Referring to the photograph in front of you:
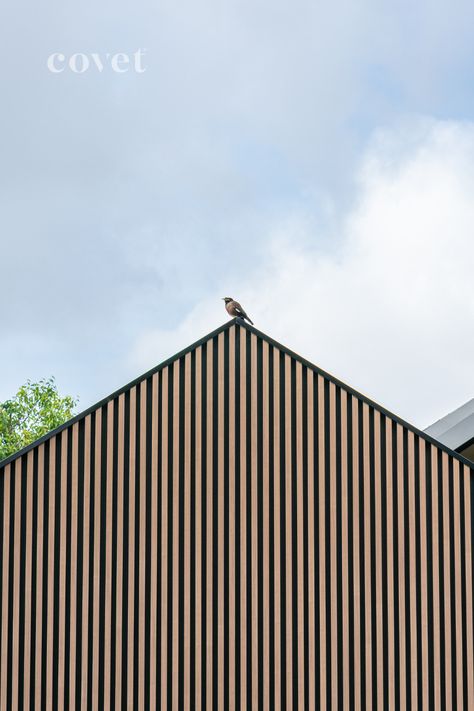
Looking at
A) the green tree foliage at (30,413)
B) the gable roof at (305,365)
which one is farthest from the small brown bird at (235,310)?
the green tree foliage at (30,413)

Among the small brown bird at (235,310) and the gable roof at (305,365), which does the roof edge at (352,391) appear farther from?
the small brown bird at (235,310)

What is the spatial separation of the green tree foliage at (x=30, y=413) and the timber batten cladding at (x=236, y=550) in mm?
25772

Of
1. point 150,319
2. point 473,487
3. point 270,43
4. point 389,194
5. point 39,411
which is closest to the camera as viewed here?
point 473,487

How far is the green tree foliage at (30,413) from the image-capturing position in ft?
120

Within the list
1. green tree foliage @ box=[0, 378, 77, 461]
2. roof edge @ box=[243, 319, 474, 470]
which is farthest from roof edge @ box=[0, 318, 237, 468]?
green tree foliage @ box=[0, 378, 77, 461]

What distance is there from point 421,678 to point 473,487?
9.47 ft

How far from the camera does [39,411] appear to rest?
37.3 meters

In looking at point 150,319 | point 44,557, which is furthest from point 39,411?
point 44,557

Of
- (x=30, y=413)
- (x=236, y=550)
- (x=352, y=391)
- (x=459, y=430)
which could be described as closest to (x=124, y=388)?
(x=236, y=550)

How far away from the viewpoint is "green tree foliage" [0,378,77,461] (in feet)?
120

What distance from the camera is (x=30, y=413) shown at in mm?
37375

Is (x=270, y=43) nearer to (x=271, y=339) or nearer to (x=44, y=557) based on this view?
(x=271, y=339)

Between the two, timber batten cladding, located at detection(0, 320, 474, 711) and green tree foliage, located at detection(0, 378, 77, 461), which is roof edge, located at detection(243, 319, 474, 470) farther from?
green tree foliage, located at detection(0, 378, 77, 461)

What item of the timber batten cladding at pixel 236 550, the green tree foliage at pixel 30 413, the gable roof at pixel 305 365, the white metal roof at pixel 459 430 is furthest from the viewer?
the green tree foliage at pixel 30 413
